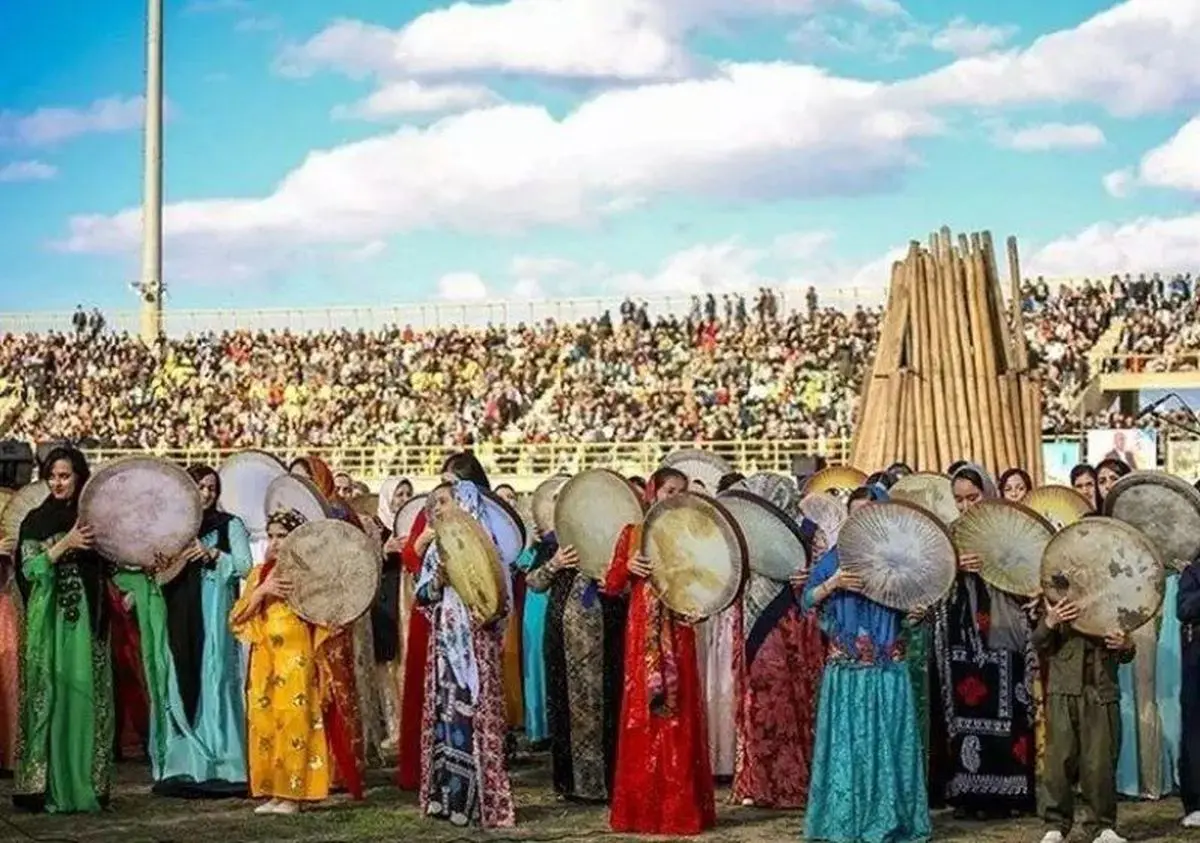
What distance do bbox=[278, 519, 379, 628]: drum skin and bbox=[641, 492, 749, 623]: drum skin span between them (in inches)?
62.4

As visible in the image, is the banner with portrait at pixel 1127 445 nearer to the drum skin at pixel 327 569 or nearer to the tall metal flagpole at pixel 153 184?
the drum skin at pixel 327 569

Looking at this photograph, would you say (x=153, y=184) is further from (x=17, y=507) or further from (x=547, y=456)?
(x=17, y=507)

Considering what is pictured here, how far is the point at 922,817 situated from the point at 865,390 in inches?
409

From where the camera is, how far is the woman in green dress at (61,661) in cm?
1007

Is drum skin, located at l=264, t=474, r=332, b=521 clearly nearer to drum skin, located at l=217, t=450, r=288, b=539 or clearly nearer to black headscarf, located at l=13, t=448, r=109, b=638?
drum skin, located at l=217, t=450, r=288, b=539

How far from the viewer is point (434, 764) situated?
9.67 m

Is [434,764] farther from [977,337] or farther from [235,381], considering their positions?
[235,381]

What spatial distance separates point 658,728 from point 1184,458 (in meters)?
18.1

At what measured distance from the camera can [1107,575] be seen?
8.58 meters

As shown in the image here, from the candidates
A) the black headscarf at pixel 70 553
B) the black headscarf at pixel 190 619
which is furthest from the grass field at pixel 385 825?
the black headscarf at pixel 70 553

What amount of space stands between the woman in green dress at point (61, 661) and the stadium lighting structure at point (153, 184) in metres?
39.8

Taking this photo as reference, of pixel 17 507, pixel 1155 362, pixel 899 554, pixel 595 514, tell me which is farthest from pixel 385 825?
pixel 1155 362

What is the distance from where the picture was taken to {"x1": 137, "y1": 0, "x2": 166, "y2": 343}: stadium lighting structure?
50.2 metres

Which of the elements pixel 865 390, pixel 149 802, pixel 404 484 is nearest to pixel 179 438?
pixel 865 390
